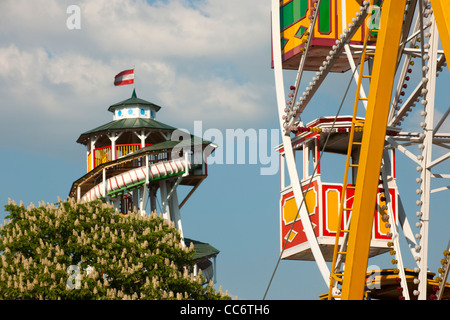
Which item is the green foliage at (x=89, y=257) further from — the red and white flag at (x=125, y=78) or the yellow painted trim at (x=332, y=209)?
the red and white flag at (x=125, y=78)

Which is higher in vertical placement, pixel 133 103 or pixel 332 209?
pixel 133 103

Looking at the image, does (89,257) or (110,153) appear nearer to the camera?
(89,257)

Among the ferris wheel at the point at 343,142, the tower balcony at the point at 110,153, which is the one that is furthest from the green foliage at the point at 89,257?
the tower balcony at the point at 110,153

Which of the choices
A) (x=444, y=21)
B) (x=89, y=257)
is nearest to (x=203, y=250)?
(x=89, y=257)

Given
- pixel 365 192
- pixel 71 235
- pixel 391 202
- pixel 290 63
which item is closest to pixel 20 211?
pixel 71 235

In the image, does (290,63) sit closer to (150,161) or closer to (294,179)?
(294,179)

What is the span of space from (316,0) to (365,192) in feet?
32.6

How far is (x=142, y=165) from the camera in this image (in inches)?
2098

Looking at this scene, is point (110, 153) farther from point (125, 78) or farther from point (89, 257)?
point (89, 257)

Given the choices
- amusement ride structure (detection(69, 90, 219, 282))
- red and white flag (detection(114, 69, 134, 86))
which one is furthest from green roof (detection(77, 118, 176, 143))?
red and white flag (detection(114, 69, 134, 86))

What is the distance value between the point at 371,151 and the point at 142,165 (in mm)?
39374

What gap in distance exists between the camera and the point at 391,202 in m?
22.3

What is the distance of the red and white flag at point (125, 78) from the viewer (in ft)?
197

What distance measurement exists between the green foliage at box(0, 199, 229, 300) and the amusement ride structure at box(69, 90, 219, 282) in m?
17.9
